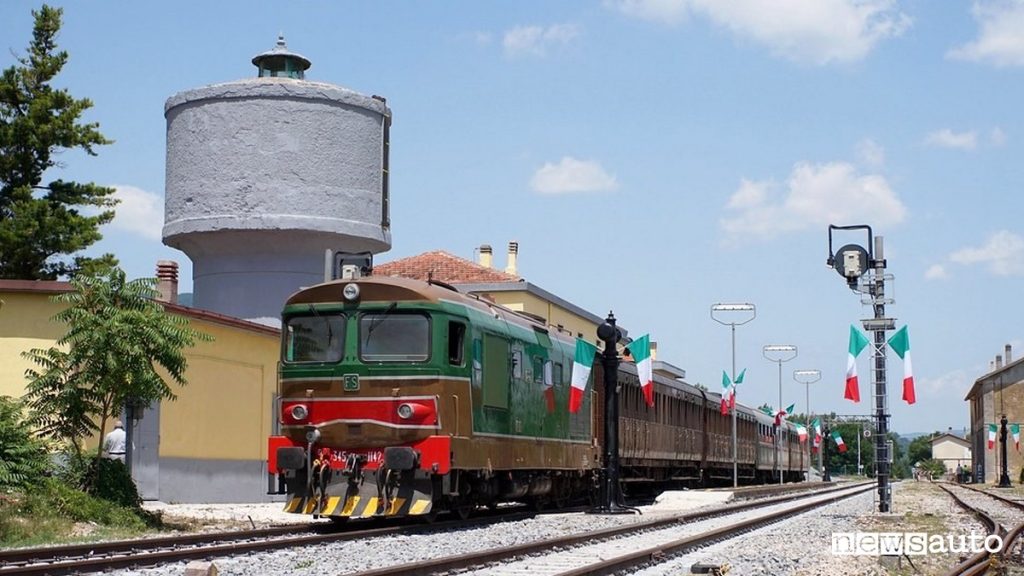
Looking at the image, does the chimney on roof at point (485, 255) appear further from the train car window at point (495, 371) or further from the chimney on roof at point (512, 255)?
the train car window at point (495, 371)

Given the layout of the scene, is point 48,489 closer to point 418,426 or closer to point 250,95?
point 418,426

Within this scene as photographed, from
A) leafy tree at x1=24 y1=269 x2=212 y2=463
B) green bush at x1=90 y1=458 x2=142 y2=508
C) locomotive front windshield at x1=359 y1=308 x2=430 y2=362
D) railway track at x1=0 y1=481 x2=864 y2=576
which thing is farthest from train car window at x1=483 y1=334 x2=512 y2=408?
green bush at x1=90 y1=458 x2=142 y2=508

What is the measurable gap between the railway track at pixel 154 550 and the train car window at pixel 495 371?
7.06ft

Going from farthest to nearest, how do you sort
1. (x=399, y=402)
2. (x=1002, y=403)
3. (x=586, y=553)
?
(x=1002, y=403)
(x=399, y=402)
(x=586, y=553)

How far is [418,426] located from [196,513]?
720 centimetres

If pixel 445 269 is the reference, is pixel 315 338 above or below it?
below

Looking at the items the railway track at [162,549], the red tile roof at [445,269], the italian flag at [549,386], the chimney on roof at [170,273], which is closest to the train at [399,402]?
the railway track at [162,549]

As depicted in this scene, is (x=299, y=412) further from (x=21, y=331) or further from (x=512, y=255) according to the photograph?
(x=512, y=255)

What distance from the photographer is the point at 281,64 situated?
112 feet

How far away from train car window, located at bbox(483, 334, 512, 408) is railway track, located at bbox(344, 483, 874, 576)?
2.71 m

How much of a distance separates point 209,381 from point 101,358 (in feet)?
27.9

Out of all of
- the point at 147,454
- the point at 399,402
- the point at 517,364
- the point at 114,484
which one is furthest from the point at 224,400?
the point at 399,402

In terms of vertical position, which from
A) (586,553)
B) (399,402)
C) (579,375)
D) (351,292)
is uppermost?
(351,292)

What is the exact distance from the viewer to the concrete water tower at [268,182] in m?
32.6
